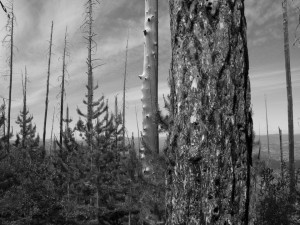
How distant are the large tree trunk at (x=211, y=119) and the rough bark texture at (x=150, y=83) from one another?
8.55 ft

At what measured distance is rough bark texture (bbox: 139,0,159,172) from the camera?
14.9 ft

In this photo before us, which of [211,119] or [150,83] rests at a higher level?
[150,83]

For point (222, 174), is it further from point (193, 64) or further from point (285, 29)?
point (285, 29)

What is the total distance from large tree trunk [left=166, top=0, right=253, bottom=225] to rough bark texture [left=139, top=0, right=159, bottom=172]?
2607 millimetres

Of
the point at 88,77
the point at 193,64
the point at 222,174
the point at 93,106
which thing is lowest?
the point at 222,174

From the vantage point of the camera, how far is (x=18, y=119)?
3127 centimetres

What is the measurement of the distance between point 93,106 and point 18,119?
17.3m

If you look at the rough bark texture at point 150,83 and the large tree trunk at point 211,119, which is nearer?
the large tree trunk at point 211,119

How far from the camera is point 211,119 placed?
173 centimetres

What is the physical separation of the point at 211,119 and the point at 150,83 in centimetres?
293

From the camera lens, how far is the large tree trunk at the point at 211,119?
1674 millimetres

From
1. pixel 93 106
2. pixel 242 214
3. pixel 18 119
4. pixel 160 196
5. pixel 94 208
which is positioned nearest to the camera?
pixel 242 214

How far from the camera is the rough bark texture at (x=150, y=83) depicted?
14.9ft

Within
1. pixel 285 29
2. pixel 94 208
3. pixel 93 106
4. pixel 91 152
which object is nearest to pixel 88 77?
pixel 93 106
